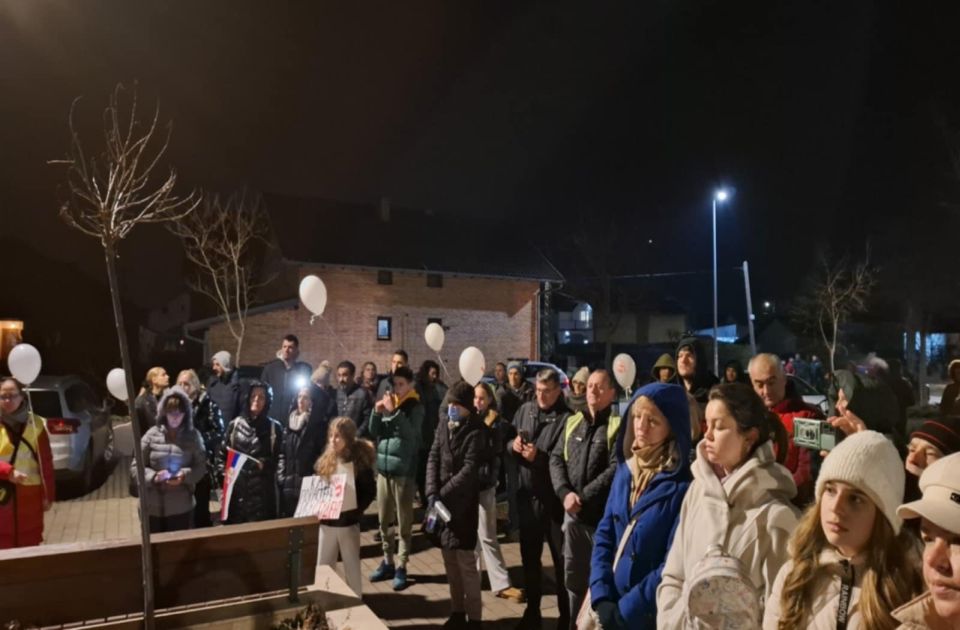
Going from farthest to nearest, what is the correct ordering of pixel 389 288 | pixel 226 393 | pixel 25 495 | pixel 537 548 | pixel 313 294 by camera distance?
1. pixel 389 288
2. pixel 313 294
3. pixel 226 393
4. pixel 537 548
5. pixel 25 495

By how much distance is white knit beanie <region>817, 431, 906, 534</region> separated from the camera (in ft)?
6.59

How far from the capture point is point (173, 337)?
37.5 metres

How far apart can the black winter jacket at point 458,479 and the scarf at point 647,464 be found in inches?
88.7

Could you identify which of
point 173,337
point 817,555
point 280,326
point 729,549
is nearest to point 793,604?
point 817,555

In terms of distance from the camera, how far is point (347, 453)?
216 inches

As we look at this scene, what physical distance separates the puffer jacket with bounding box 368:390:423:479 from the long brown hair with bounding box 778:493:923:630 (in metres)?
4.82

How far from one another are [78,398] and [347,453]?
705 cm

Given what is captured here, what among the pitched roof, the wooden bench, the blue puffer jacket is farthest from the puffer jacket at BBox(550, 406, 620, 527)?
the pitched roof

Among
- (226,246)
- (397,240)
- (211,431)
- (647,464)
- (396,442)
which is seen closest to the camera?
(647,464)

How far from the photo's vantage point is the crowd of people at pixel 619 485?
6.66 ft

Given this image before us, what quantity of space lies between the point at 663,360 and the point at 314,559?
4.70 m

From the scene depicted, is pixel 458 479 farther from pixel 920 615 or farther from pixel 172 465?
pixel 920 615

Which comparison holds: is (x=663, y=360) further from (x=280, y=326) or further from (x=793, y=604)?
(x=280, y=326)

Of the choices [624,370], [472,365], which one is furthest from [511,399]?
[624,370]
